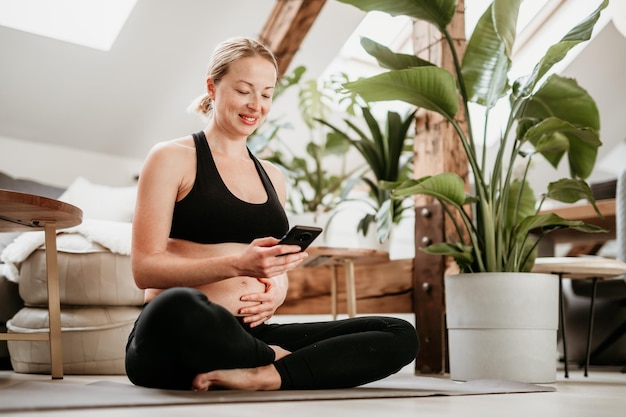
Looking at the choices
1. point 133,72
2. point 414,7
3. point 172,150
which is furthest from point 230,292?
point 133,72

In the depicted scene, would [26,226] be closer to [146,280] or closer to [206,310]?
[146,280]

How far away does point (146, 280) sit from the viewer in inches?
57.9

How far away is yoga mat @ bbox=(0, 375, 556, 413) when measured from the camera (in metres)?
1.25

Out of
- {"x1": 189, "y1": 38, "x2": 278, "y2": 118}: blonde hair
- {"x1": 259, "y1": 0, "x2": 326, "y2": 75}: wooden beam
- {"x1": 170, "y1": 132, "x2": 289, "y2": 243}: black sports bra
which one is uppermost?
{"x1": 259, "y1": 0, "x2": 326, "y2": 75}: wooden beam

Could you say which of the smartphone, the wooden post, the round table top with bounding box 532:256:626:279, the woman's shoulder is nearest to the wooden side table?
the woman's shoulder

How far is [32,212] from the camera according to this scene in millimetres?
1984

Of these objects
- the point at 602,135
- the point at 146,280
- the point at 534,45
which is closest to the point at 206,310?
the point at 146,280

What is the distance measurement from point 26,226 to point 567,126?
1.65m

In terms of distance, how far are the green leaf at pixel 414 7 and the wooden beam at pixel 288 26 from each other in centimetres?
174

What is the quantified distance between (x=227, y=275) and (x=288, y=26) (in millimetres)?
2809

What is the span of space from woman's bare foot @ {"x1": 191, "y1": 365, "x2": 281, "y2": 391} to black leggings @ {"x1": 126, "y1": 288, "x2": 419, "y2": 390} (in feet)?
0.05

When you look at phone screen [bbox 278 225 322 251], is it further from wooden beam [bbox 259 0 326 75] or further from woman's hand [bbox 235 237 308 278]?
wooden beam [bbox 259 0 326 75]

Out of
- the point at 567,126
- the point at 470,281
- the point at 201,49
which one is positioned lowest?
the point at 470,281

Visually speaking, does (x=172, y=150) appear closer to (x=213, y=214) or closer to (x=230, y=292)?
(x=213, y=214)
